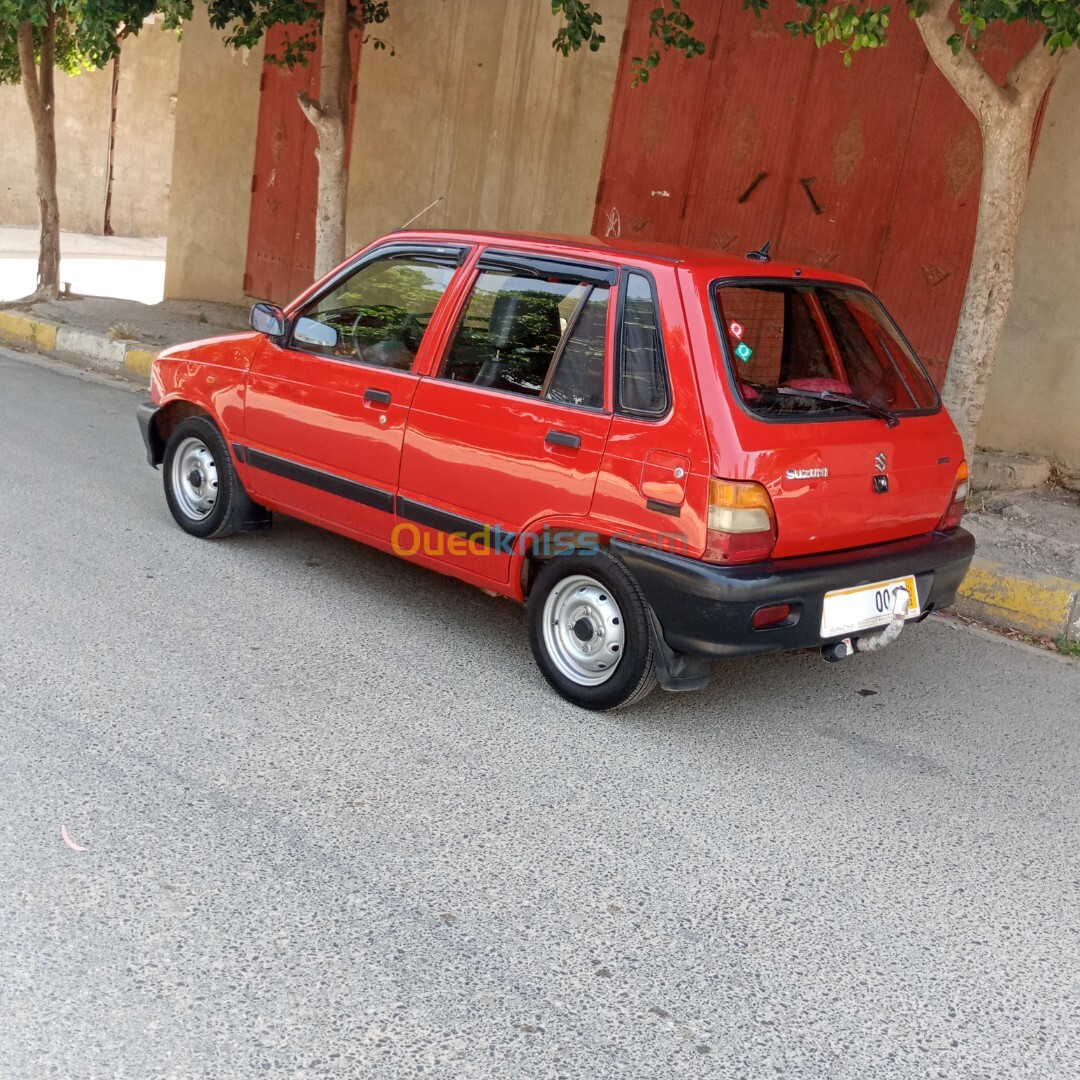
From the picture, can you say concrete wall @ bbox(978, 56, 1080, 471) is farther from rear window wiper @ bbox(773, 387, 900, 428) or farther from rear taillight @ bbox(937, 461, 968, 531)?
rear window wiper @ bbox(773, 387, 900, 428)

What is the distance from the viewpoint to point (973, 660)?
550 centimetres

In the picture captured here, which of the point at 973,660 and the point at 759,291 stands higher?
the point at 759,291

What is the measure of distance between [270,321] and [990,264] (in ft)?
12.8

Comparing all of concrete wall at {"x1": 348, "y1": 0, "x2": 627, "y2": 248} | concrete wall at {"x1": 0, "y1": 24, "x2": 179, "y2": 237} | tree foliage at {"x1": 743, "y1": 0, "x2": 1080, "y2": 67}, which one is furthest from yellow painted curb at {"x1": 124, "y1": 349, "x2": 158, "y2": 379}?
concrete wall at {"x1": 0, "y1": 24, "x2": 179, "y2": 237}

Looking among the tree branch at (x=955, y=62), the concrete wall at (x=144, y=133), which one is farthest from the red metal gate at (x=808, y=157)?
the concrete wall at (x=144, y=133)

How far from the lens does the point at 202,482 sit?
602cm

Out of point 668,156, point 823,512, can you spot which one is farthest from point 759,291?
point 668,156

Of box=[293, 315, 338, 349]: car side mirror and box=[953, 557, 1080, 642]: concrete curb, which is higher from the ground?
box=[293, 315, 338, 349]: car side mirror

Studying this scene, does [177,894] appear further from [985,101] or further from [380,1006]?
[985,101]

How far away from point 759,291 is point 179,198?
12070 mm

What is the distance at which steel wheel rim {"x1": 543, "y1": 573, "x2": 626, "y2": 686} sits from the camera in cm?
436

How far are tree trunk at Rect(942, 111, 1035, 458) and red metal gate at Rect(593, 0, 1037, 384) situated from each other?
1861mm

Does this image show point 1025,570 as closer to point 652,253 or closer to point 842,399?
point 842,399

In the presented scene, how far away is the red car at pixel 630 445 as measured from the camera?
4.04 m
